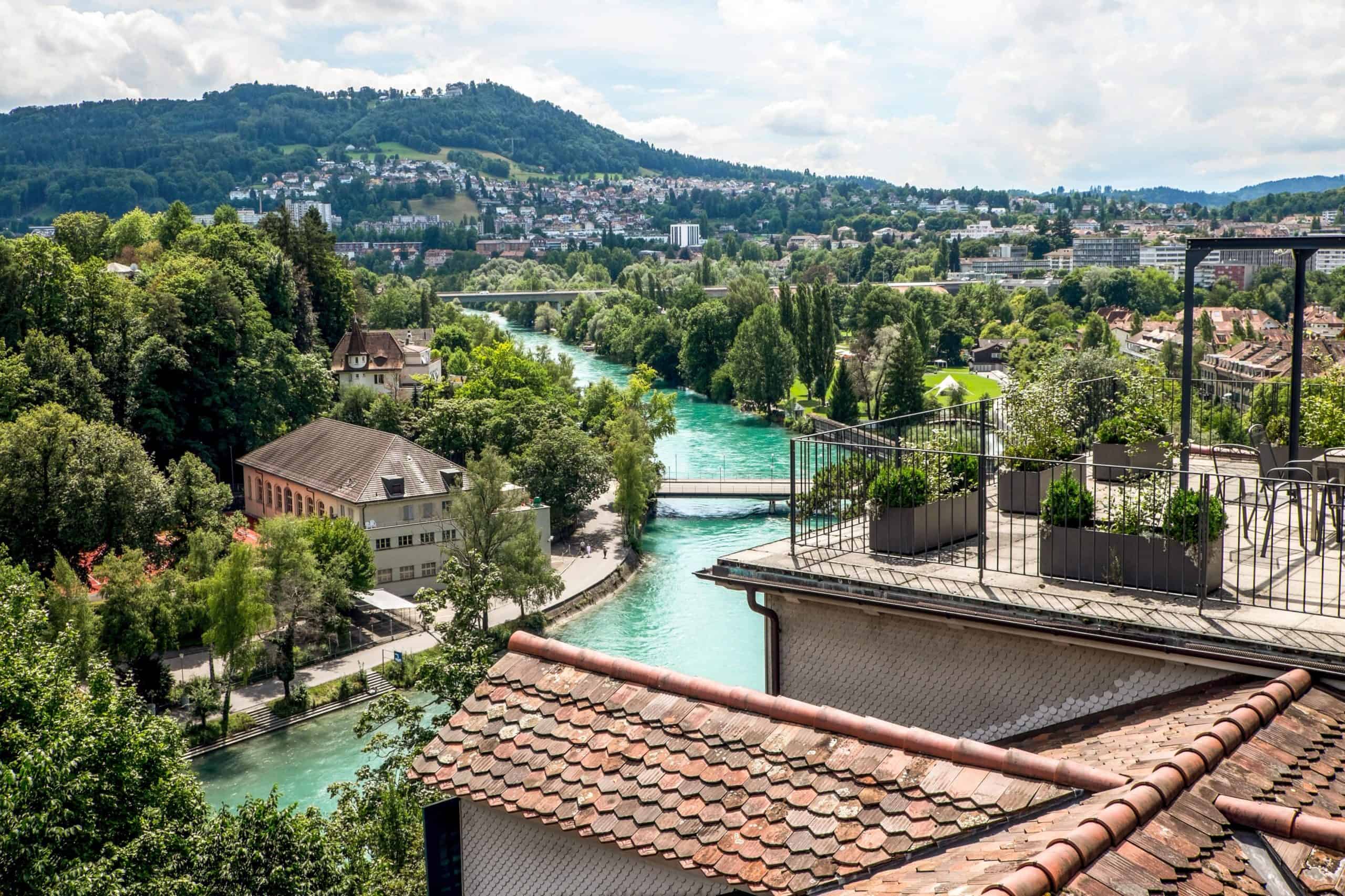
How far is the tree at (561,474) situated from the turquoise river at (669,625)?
249 centimetres

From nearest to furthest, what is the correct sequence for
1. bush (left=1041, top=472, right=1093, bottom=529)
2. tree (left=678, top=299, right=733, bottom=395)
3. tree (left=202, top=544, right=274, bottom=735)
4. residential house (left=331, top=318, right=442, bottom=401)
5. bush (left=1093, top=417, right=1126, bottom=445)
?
bush (left=1041, top=472, right=1093, bottom=529)
bush (left=1093, top=417, right=1126, bottom=445)
tree (left=202, top=544, right=274, bottom=735)
residential house (left=331, top=318, right=442, bottom=401)
tree (left=678, top=299, right=733, bottom=395)

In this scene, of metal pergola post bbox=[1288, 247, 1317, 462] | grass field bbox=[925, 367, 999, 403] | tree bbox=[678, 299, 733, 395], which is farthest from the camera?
tree bbox=[678, 299, 733, 395]

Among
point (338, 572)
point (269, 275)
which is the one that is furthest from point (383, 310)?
point (338, 572)

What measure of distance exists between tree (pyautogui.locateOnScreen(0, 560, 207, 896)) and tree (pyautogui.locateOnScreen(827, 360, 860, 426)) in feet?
132

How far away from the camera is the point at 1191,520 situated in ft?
17.5

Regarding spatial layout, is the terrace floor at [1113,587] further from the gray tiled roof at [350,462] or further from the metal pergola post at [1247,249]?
the gray tiled roof at [350,462]

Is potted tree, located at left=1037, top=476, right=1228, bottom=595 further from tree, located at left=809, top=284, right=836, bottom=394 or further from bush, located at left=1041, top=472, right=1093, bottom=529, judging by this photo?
tree, located at left=809, top=284, right=836, bottom=394

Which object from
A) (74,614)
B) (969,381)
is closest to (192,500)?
(74,614)

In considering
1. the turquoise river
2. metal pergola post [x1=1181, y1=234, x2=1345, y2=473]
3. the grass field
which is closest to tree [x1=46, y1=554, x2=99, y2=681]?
the turquoise river

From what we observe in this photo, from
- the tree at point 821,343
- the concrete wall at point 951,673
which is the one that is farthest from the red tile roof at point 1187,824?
the tree at point 821,343

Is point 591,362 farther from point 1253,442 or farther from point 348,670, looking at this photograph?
point 1253,442

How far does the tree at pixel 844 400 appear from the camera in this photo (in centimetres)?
5309

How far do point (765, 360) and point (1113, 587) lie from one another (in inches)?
2011

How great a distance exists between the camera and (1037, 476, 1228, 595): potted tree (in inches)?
210
